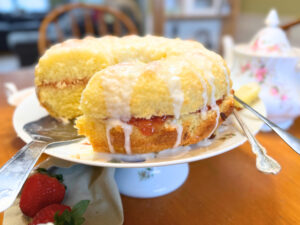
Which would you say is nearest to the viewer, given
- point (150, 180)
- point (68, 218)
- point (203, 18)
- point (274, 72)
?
point (68, 218)

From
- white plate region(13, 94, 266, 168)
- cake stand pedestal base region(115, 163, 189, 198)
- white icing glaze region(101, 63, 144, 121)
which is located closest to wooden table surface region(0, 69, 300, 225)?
cake stand pedestal base region(115, 163, 189, 198)

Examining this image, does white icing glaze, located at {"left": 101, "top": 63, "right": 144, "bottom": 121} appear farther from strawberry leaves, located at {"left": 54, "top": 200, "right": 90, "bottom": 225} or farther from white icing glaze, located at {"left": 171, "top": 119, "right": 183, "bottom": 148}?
strawberry leaves, located at {"left": 54, "top": 200, "right": 90, "bottom": 225}

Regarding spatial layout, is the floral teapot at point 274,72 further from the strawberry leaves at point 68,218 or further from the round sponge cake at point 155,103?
the strawberry leaves at point 68,218

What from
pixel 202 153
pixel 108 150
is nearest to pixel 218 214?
pixel 202 153

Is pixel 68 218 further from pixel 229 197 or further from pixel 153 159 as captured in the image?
pixel 229 197

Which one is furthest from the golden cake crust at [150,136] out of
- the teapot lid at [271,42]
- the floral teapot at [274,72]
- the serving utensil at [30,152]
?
the teapot lid at [271,42]

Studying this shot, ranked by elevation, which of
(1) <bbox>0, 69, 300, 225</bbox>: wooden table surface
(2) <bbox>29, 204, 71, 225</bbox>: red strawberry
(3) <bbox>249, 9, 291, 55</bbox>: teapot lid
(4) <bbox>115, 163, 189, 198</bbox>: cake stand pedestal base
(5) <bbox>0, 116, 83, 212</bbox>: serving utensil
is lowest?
(1) <bbox>0, 69, 300, 225</bbox>: wooden table surface

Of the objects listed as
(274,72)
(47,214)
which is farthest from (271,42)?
(47,214)

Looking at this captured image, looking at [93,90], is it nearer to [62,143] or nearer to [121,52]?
[62,143]
